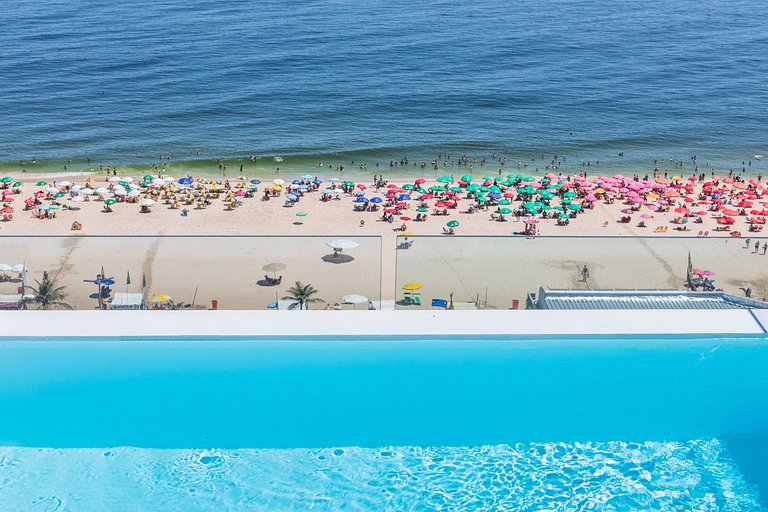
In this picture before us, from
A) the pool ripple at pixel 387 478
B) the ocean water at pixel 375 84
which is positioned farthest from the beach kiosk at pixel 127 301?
the ocean water at pixel 375 84

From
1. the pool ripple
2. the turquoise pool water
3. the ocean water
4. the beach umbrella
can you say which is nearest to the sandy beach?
the beach umbrella

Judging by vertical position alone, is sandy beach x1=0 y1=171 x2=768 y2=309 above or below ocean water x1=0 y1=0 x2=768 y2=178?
below

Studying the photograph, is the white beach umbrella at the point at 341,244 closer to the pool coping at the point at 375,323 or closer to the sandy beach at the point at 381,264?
the sandy beach at the point at 381,264

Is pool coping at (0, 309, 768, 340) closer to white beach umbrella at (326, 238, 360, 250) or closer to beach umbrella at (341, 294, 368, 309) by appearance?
beach umbrella at (341, 294, 368, 309)

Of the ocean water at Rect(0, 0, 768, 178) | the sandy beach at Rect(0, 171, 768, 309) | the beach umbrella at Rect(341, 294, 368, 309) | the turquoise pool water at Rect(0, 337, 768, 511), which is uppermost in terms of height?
the ocean water at Rect(0, 0, 768, 178)

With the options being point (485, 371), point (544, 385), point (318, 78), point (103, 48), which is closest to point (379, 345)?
point (485, 371)

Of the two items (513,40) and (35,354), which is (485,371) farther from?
(513,40)
